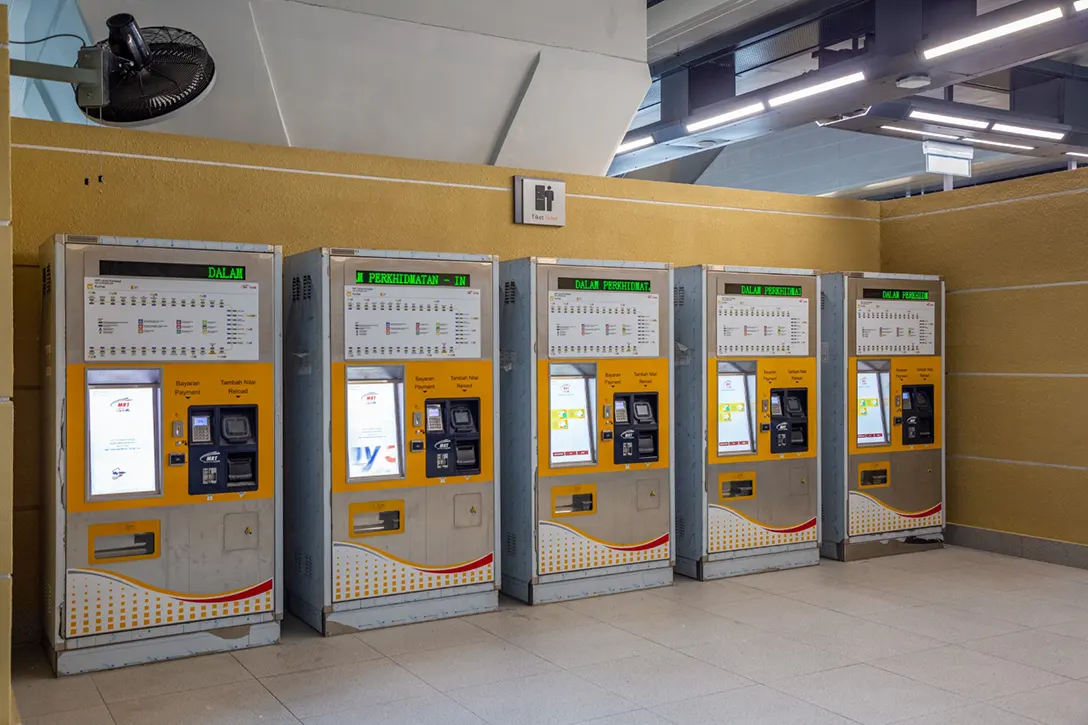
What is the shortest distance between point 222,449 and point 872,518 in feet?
14.8

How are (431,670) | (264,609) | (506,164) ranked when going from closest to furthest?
(431,670) → (264,609) → (506,164)

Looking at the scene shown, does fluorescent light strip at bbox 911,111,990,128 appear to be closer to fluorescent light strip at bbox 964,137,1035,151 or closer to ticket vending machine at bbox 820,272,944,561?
fluorescent light strip at bbox 964,137,1035,151

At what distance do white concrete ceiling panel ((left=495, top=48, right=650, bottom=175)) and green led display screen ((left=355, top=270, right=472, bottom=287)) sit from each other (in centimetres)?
213

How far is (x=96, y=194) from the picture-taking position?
17.2ft

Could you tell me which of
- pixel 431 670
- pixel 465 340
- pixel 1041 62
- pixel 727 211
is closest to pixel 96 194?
pixel 465 340

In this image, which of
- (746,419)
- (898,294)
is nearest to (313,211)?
(746,419)

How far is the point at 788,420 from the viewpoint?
6.62 metres

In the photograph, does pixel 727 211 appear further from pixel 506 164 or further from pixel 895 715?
pixel 895 715

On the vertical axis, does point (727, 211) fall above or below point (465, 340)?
above

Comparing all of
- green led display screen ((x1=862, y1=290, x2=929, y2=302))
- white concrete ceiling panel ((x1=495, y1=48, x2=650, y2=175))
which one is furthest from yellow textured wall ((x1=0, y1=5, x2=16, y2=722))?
green led display screen ((x1=862, y1=290, x2=929, y2=302))

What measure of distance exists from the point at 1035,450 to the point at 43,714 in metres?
6.33

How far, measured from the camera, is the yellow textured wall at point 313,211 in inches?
200

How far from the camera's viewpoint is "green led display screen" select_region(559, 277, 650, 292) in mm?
5797

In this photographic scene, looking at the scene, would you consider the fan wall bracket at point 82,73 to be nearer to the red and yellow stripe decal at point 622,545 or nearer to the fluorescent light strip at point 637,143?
the red and yellow stripe decal at point 622,545
